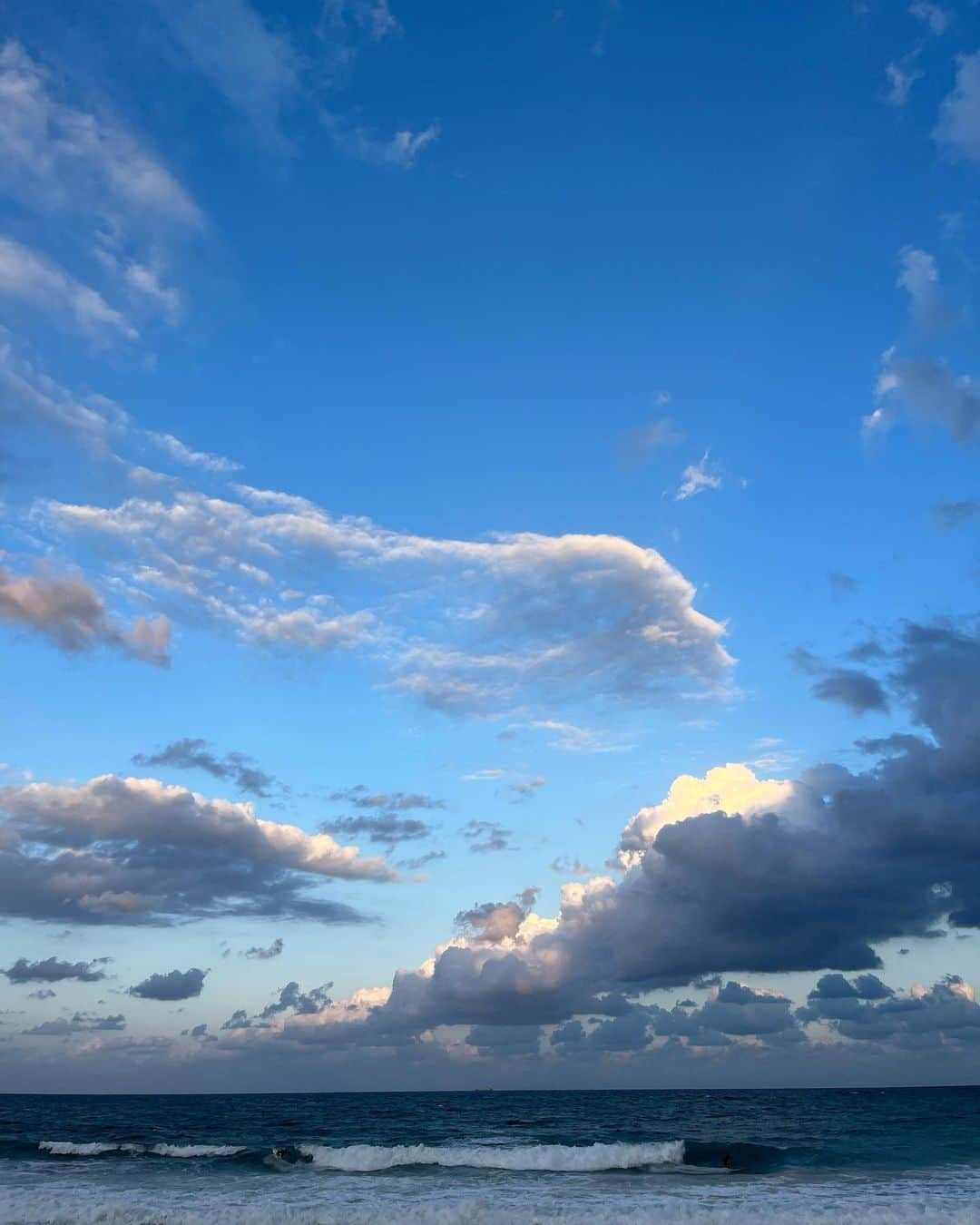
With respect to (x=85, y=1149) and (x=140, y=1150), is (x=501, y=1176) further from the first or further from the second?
(x=85, y=1149)

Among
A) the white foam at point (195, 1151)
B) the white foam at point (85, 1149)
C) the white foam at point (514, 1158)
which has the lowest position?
the white foam at point (85, 1149)

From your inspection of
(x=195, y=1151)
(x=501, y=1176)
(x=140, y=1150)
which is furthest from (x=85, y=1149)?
(x=501, y=1176)

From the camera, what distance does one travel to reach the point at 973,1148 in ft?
177

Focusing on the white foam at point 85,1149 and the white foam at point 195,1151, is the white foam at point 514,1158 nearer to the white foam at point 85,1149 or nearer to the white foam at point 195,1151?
the white foam at point 195,1151

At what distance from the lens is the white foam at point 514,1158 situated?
47.2 m

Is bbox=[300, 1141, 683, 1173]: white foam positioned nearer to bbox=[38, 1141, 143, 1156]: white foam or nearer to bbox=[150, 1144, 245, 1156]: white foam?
bbox=[150, 1144, 245, 1156]: white foam

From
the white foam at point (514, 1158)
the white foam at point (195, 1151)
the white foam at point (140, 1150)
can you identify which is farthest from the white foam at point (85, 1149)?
the white foam at point (514, 1158)

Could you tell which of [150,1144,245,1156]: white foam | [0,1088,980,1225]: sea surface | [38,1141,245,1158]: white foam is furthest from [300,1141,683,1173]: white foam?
[38,1141,245,1158]: white foam

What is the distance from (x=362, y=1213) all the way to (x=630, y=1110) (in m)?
85.8

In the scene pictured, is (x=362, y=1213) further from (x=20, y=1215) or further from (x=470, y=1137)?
(x=470, y=1137)

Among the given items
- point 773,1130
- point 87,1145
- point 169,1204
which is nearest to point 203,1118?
point 87,1145

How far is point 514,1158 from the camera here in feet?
160

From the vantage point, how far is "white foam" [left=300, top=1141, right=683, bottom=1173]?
4725cm

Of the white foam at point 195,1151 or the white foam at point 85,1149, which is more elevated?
the white foam at point 195,1151
